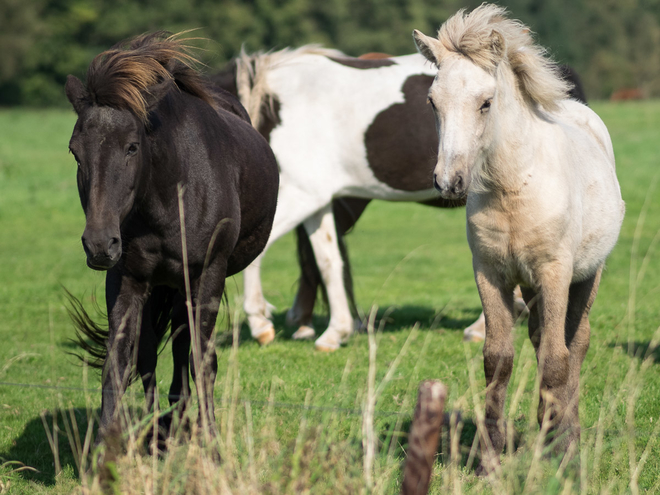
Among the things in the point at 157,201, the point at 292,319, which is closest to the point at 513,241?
the point at 157,201

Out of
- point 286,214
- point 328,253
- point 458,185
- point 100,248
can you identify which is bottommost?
point 328,253

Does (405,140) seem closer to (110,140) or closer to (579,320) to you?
(579,320)

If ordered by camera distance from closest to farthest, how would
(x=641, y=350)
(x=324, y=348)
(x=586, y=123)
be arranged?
(x=586, y=123)
(x=641, y=350)
(x=324, y=348)

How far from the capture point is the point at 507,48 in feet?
12.7

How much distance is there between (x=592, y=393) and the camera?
5066 mm

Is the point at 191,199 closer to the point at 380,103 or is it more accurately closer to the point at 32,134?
the point at 380,103

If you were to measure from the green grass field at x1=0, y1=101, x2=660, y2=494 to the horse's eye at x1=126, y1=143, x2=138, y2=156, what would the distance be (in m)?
0.78

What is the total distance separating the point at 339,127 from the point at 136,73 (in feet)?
12.0

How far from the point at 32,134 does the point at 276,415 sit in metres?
28.3

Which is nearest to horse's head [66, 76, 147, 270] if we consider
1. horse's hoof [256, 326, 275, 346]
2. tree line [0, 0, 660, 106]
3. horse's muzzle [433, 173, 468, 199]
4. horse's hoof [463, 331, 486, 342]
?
horse's muzzle [433, 173, 468, 199]

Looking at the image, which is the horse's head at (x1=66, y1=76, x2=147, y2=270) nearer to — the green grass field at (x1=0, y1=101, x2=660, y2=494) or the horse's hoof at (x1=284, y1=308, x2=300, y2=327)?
the green grass field at (x1=0, y1=101, x2=660, y2=494)

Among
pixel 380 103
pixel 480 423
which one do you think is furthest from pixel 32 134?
pixel 480 423

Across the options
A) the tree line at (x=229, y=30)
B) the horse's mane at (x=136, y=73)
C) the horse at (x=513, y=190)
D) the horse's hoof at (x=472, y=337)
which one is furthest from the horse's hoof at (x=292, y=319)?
→ the tree line at (x=229, y=30)

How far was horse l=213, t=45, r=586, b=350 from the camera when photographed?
6840 millimetres
